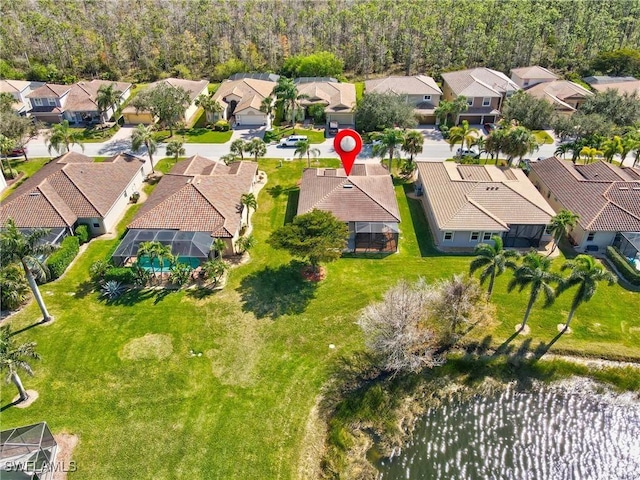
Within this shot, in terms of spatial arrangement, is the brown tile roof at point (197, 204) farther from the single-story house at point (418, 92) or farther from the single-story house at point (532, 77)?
the single-story house at point (532, 77)

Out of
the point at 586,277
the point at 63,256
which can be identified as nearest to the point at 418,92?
the point at 586,277

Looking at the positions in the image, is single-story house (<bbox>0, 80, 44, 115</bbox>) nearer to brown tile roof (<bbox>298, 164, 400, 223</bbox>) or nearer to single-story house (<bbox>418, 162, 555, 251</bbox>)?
brown tile roof (<bbox>298, 164, 400, 223</bbox>)

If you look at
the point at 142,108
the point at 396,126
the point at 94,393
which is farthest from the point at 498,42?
the point at 94,393

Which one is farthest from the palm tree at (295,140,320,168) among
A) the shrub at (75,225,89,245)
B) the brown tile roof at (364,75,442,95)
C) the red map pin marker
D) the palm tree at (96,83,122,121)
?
the palm tree at (96,83,122,121)

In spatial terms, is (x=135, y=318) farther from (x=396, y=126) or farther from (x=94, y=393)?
(x=396, y=126)

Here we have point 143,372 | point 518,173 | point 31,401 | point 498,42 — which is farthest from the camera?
point 498,42

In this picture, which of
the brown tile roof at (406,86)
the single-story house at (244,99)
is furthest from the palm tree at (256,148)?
the brown tile roof at (406,86)
